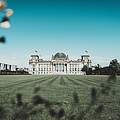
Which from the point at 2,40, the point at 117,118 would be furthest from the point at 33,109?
the point at 117,118

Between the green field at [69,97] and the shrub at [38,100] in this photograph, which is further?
the green field at [69,97]

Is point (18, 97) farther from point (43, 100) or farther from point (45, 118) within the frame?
point (45, 118)

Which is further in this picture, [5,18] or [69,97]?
[69,97]

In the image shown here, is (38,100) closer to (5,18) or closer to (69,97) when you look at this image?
(5,18)

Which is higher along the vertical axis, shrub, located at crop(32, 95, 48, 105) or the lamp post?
the lamp post

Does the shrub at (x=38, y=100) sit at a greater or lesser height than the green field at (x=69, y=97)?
Answer: greater

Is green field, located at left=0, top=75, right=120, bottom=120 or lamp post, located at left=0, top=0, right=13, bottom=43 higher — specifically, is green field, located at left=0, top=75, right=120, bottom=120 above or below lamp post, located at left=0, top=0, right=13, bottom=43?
below

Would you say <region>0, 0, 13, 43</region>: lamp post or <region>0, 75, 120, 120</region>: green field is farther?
<region>0, 75, 120, 120</region>: green field

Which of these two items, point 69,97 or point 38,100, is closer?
point 38,100

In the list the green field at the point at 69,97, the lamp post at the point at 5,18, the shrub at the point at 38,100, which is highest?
the lamp post at the point at 5,18

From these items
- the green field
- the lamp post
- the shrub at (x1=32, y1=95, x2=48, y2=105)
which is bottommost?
the green field

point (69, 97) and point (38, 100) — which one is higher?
point (38, 100)

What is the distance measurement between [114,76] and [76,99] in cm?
39

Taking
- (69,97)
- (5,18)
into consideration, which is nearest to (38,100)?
(5,18)
